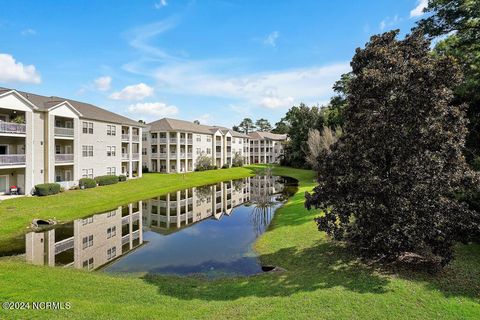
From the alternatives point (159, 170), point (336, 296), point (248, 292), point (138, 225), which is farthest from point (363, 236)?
point (159, 170)

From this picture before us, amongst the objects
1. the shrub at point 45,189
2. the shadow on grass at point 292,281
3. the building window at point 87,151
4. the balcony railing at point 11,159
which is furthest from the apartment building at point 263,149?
the shadow on grass at point 292,281

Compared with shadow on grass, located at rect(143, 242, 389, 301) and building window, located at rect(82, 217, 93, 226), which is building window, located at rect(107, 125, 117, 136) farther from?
shadow on grass, located at rect(143, 242, 389, 301)

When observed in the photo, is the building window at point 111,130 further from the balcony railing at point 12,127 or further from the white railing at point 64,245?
the white railing at point 64,245

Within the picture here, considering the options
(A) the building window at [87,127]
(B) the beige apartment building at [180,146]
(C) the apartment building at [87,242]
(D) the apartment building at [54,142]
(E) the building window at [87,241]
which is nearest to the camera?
(C) the apartment building at [87,242]

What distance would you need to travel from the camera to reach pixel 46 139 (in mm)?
28547

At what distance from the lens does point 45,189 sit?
26172mm

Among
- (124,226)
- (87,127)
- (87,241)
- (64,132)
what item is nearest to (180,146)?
(87,127)

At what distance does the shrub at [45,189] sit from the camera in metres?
26.0

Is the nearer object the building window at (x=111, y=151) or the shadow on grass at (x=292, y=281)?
the shadow on grass at (x=292, y=281)

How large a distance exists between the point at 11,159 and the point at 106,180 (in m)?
10.4

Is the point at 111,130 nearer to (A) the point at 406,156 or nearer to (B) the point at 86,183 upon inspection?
(B) the point at 86,183

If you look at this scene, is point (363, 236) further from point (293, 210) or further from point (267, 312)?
point (293, 210)

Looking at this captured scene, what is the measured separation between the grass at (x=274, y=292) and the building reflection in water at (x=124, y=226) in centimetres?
227

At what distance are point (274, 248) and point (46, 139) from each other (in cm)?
2666
